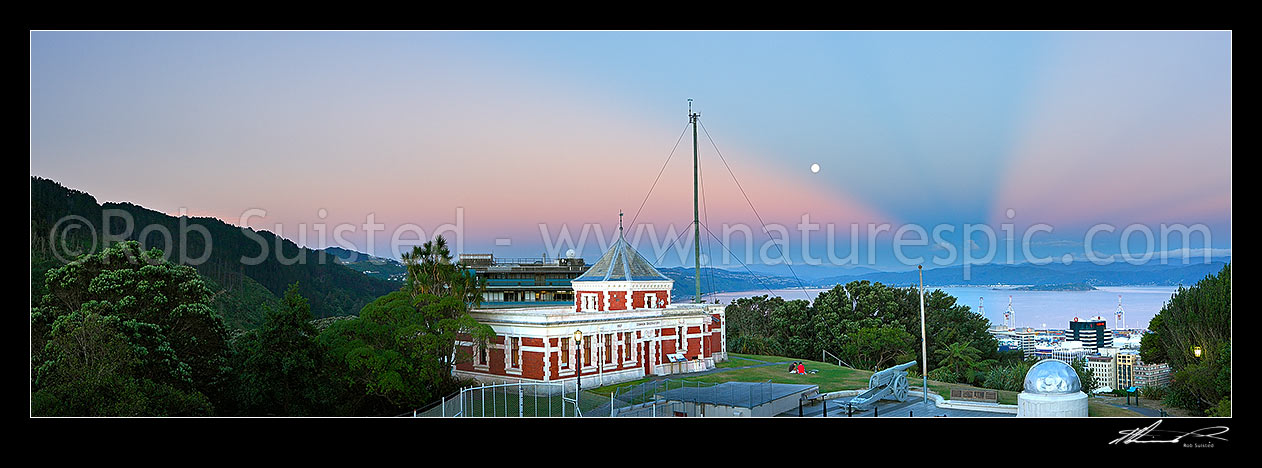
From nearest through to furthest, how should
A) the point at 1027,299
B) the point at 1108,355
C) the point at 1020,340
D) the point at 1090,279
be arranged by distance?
the point at 1108,355 < the point at 1090,279 < the point at 1027,299 < the point at 1020,340

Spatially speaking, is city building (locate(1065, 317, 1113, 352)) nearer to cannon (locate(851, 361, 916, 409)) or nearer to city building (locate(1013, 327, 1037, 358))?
city building (locate(1013, 327, 1037, 358))

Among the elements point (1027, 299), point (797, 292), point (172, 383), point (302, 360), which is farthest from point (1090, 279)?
point (172, 383)

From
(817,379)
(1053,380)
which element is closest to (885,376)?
(1053,380)

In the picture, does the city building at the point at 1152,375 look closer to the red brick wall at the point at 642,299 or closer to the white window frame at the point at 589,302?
the red brick wall at the point at 642,299

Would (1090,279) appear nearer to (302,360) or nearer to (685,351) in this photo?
(685,351)

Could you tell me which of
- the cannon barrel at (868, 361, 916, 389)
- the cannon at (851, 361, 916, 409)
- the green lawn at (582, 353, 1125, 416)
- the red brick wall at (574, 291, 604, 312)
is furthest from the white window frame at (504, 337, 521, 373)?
the cannon barrel at (868, 361, 916, 389)
